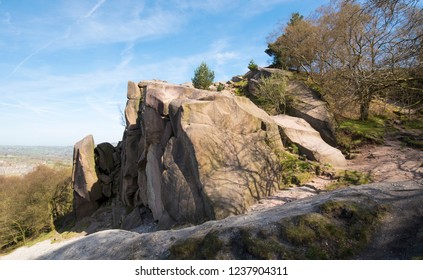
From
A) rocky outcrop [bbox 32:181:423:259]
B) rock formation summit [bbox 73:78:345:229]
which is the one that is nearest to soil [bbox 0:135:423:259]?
rock formation summit [bbox 73:78:345:229]

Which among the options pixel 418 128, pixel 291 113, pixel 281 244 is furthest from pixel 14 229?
pixel 418 128

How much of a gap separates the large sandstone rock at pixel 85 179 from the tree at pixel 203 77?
518 inches

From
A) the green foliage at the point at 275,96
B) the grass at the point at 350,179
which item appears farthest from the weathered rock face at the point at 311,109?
the grass at the point at 350,179

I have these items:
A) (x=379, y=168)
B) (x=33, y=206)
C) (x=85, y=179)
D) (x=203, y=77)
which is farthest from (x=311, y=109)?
(x=33, y=206)

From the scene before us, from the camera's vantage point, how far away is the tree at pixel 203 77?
95.7ft

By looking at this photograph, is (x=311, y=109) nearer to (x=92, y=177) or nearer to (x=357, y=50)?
(x=357, y=50)

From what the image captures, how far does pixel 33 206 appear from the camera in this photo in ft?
84.6

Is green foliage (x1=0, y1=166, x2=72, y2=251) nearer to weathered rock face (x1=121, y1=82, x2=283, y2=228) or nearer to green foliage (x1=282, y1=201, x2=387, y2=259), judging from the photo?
weathered rock face (x1=121, y1=82, x2=283, y2=228)

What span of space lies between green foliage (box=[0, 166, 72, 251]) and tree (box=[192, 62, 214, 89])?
18780mm

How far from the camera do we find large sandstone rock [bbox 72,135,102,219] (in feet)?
79.8

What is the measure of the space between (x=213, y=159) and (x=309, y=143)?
619 centimetres

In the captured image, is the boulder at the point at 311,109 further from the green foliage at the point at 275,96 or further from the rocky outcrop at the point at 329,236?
the rocky outcrop at the point at 329,236
